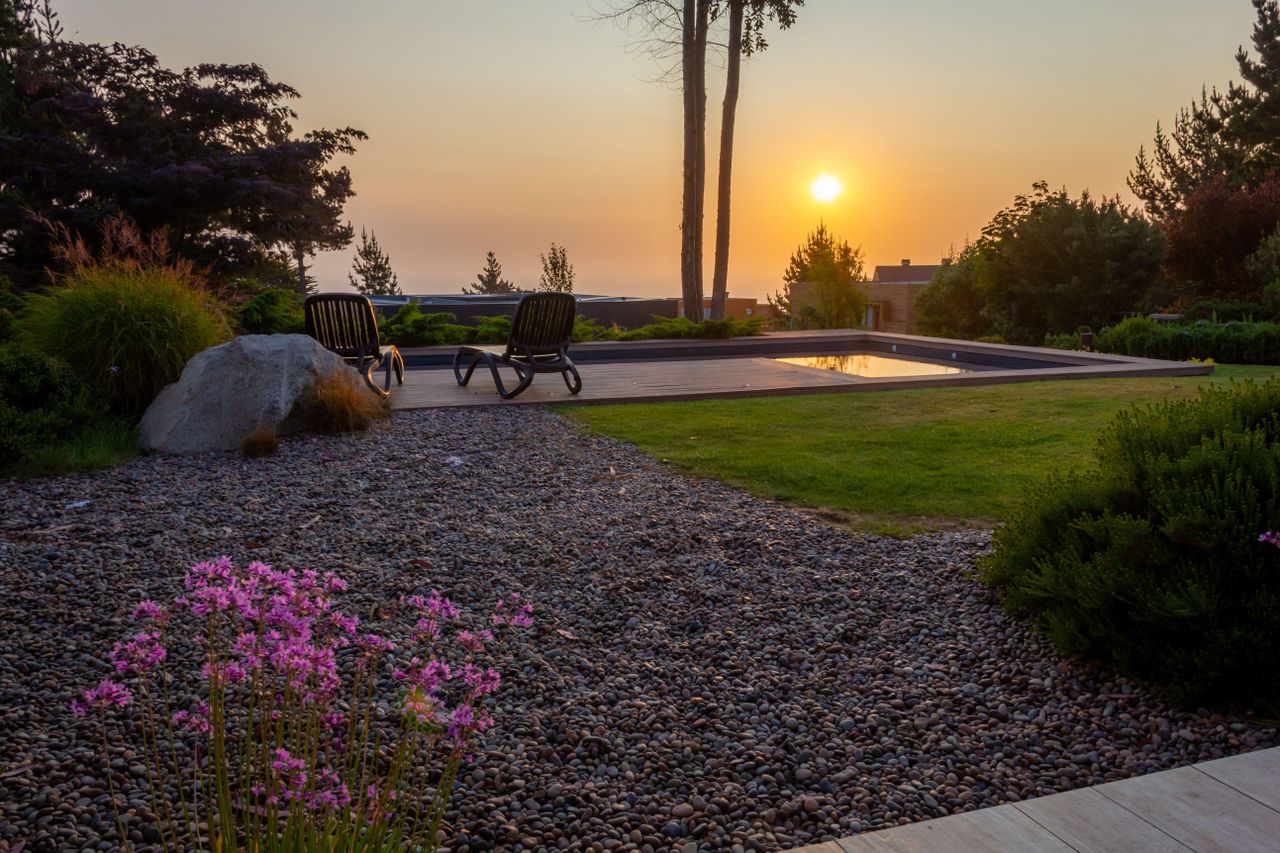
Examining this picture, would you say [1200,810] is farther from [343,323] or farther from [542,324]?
[343,323]

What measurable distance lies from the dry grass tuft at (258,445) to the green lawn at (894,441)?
2.23m

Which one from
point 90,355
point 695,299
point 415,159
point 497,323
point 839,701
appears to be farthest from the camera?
point 415,159

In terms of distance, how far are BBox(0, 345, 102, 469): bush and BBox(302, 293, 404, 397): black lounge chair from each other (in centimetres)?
197

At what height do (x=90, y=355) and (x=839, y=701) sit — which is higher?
(x=90, y=355)

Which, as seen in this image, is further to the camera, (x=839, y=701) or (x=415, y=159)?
(x=415, y=159)

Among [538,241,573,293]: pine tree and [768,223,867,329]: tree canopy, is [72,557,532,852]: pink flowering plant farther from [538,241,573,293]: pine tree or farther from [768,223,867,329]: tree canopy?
[538,241,573,293]: pine tree

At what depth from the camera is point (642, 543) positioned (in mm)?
4172

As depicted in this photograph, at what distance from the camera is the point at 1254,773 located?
6.81 ft

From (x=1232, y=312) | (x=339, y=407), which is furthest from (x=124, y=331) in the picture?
(x=1232, y=312)

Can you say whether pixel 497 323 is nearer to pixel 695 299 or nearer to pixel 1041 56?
pixel 695 299

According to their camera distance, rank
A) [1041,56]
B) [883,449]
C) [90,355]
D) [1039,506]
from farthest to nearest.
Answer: [1041,56] → [90,355] → [883,449] → [1039,506]

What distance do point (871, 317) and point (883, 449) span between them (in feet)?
87.0

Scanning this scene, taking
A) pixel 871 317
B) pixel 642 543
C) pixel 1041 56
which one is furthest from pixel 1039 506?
pixel 871 317

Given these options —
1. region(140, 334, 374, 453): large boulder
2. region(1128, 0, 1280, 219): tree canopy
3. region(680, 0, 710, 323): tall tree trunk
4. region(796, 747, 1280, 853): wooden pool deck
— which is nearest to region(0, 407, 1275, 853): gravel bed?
region(796, 747, 1280, 853): wooden pool deck
